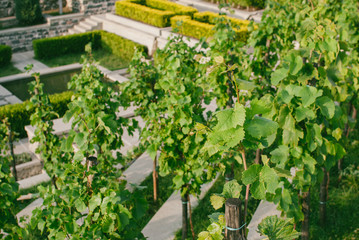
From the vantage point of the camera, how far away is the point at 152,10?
13.8m

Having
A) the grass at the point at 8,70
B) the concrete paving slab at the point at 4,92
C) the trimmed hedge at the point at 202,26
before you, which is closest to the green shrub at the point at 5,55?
the grass at the point at 8,70

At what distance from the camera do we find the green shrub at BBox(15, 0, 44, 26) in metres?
15.2

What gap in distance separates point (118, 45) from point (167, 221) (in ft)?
29.6

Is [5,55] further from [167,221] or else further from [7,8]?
[167,221]

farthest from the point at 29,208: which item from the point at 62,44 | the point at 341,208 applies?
the point at 62,44

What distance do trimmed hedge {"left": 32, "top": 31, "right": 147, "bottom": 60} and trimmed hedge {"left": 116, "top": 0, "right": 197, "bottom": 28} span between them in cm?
122

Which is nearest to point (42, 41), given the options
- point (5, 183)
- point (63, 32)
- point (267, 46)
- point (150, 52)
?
point (63, 32)

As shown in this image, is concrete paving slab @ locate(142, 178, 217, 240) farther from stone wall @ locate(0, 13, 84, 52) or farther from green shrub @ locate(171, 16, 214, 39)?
stone wall @ locate(0, 13, 84, 52)

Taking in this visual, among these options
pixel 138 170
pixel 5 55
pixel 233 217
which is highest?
pixel 233 217

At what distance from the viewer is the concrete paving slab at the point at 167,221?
5.14 metres

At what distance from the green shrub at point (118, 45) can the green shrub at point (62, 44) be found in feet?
1.11

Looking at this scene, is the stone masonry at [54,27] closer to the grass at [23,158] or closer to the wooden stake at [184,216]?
the grass at [23,158]

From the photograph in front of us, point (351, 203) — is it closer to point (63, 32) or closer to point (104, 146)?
point (104, 146)

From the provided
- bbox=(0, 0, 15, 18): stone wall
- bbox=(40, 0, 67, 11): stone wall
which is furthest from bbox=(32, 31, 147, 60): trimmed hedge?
bbox=(40, 0, 67, 11): stone wall
